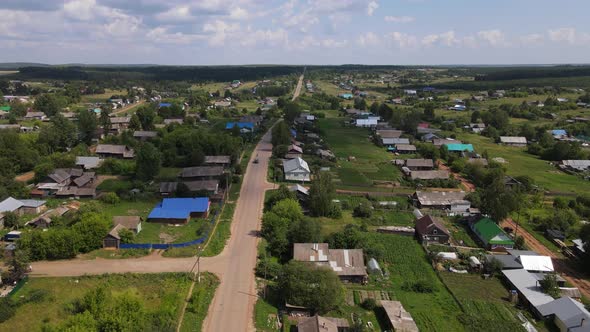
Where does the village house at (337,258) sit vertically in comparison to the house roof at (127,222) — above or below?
below

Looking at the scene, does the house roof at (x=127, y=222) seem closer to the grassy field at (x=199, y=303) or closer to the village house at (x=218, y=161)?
the grassy field at (x=199, y=303)

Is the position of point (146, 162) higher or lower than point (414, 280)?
higher

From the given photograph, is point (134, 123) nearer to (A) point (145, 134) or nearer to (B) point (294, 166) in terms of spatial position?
(A) point (145, 134)

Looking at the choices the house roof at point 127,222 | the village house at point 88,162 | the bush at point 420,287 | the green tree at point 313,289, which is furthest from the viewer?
the village house at point 88,162

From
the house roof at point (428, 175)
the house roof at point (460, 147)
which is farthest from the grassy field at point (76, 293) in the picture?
the house roof at point (460, 147)

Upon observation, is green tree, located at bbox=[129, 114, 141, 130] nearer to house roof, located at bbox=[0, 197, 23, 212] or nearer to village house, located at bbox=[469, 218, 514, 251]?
house roof, located at bbox=[0, 197, 23, 212]

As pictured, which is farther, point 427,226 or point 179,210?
point 179,210

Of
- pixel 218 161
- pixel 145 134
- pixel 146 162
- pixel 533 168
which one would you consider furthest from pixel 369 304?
pixel 145 134
